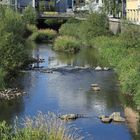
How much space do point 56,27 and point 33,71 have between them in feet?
181

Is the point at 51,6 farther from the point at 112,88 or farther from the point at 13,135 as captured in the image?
the point at 13,135

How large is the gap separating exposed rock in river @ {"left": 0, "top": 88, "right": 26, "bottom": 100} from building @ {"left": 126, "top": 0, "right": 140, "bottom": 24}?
39488mm

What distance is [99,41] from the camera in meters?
60.7

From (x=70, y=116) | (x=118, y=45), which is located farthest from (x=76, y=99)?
(x=118, y=45)

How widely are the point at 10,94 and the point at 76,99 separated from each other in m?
4.18

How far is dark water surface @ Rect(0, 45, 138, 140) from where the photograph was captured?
23.7m

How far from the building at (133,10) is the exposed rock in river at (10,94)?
3949 cm

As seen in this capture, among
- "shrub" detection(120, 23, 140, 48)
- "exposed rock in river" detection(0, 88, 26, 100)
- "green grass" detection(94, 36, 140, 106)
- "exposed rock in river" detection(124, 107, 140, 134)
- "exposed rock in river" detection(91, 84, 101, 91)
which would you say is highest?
"shrub" detection(120, 23, 140, 48)

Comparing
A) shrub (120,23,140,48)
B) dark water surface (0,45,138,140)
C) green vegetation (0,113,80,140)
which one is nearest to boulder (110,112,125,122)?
dark water surface (0,45,138,140)

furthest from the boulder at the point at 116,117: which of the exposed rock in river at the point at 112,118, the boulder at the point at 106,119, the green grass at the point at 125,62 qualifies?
the green grass at the point at 125,62

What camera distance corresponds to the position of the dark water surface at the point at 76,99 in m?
23.7

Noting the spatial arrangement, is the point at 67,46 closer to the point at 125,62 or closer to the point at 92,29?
the point at 92,29

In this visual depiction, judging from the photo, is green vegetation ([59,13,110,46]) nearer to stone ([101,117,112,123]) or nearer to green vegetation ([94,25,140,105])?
green vegetation ([94,25,140,105])

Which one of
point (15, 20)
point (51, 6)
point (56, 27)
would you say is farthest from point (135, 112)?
point (51, 6)
